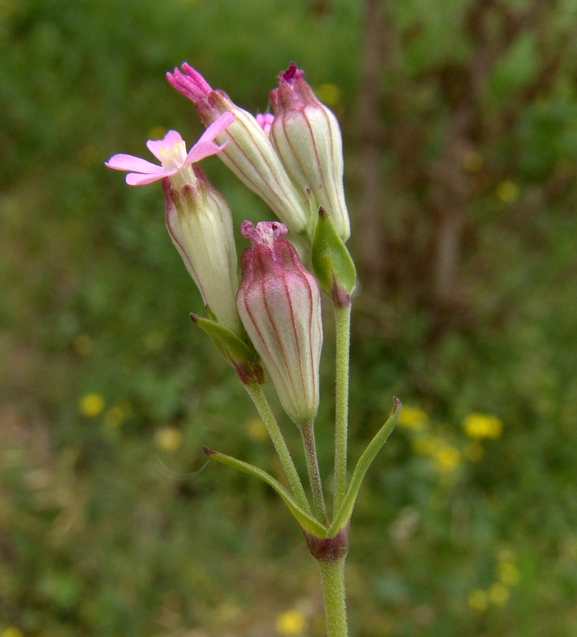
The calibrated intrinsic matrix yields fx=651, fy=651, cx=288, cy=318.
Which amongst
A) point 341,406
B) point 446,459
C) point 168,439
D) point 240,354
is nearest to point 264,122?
point 240,354

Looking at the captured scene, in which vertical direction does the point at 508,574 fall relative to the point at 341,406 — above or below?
below

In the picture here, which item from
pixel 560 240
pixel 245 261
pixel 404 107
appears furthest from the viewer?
pixel 560 240

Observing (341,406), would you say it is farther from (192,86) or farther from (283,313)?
(192,86)

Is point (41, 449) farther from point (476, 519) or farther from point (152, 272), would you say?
point (476, 519)

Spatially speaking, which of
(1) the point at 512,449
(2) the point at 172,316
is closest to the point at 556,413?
(1) the point at 512,449

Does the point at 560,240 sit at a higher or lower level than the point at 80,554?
higher

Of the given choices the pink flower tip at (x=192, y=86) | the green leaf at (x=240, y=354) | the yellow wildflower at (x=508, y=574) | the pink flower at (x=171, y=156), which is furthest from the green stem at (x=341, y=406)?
the yellow wildflower at (x=508, y=574)
